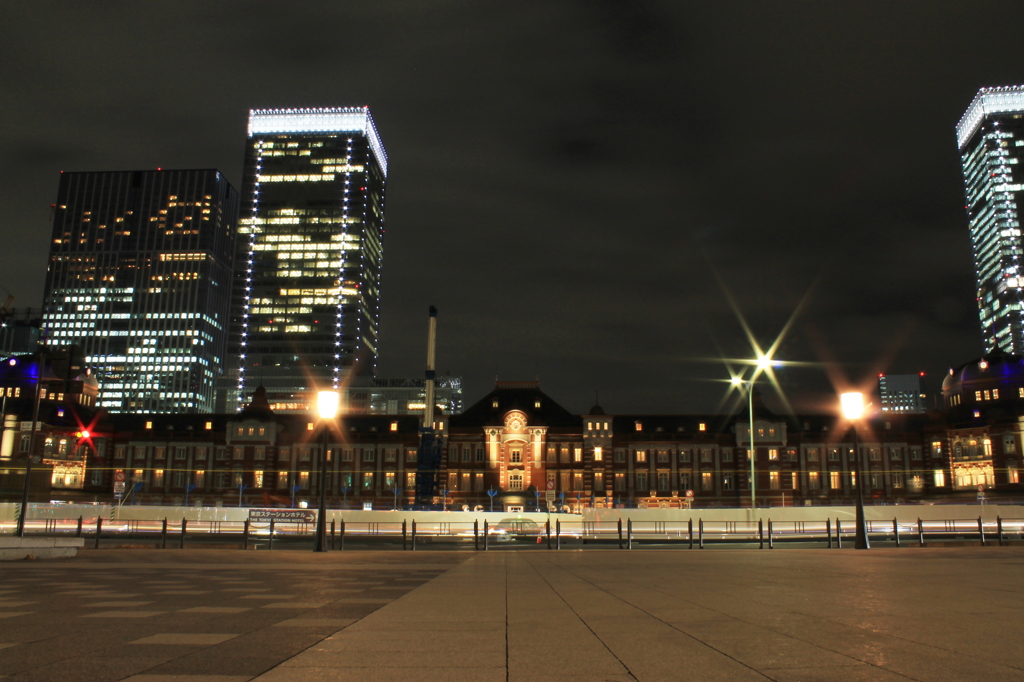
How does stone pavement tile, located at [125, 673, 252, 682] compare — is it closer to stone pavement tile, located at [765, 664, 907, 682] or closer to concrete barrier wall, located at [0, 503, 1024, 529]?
stone pavement tile, located at [765, 664, 907, 682]

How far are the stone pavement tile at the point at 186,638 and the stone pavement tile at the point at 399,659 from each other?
1194mm

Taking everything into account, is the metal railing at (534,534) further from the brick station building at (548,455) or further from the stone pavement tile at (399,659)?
the brick station building at (548,455)

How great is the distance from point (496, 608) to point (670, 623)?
2.65 m

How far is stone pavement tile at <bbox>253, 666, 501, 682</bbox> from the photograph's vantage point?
211 inches

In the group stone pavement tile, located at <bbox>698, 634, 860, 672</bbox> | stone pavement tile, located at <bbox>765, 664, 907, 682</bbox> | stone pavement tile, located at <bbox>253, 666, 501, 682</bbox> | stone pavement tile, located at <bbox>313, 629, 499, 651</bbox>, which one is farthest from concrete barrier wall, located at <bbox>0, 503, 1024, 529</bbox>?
stone pavement tile, located at <bbox>765, 664, 907, 682</bbox>

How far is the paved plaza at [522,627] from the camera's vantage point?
5660 millimetres

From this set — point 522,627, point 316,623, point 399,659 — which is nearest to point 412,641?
point 399,659

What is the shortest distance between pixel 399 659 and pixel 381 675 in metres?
0.64

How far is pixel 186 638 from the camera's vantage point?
716 centimetres

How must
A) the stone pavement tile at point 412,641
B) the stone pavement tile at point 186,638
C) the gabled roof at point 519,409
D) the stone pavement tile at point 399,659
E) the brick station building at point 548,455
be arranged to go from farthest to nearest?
the gabled roof at point 519,409 → the brick station building at point 548,455 → the stone pavement tile at point 186,638 → the stone pavement tile at point 412,641 → the stone pavement tile at point 399,659

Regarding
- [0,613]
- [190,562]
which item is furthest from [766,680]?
[190,562]

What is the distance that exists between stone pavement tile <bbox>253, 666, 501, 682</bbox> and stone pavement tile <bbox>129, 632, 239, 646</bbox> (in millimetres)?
1686

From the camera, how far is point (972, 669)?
17.8 ft

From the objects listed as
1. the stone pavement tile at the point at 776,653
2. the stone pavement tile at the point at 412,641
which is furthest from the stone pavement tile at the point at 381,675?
the stone pavement tile at the point at 776,653
